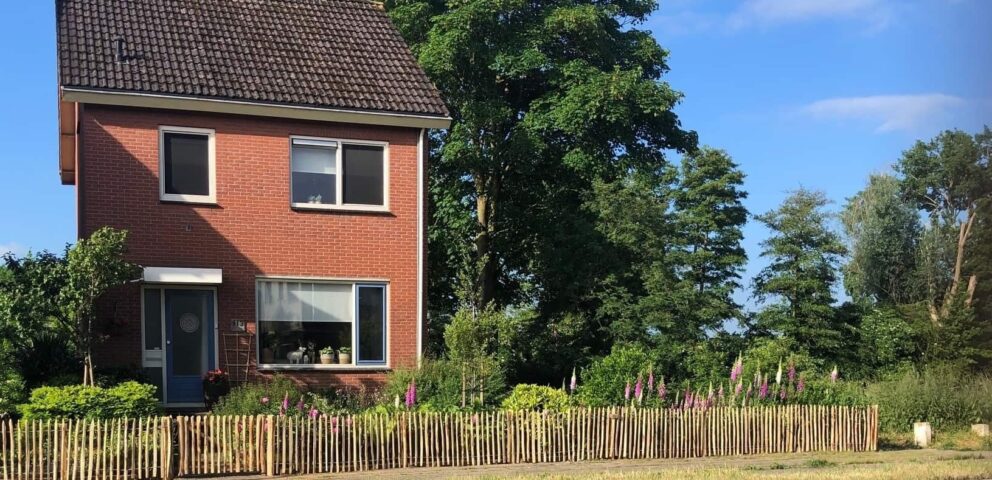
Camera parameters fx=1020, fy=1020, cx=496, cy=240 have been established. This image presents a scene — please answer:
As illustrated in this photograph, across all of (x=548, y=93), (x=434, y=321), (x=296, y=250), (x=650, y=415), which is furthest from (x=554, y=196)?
(x=650, y=415)

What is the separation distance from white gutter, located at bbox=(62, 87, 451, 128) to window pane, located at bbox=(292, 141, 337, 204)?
0.71 meters

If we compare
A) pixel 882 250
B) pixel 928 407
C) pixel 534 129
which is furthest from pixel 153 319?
pixel 882 250

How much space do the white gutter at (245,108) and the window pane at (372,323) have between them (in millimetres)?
3541

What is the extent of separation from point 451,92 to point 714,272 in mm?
9462

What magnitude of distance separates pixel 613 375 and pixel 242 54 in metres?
A: 10.2

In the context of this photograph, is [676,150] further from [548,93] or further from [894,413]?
[894,413]

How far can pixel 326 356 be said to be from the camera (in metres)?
20.8

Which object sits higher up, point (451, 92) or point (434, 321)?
point (451, 92)

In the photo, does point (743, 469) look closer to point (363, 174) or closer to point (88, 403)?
point (88, 403)

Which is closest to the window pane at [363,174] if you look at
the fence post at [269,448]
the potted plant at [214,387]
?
the potted plant at [214,387]

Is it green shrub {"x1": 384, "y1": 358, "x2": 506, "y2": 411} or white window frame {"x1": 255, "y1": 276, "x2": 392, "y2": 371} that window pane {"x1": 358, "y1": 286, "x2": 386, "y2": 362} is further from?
green shrub {"x1": 384, "y1": 358, "x2": 506, "y2": 411}

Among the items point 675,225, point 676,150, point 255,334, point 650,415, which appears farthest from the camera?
point 676,150

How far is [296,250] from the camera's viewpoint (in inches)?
818

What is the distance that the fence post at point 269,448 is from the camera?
Answer: 14195mm
